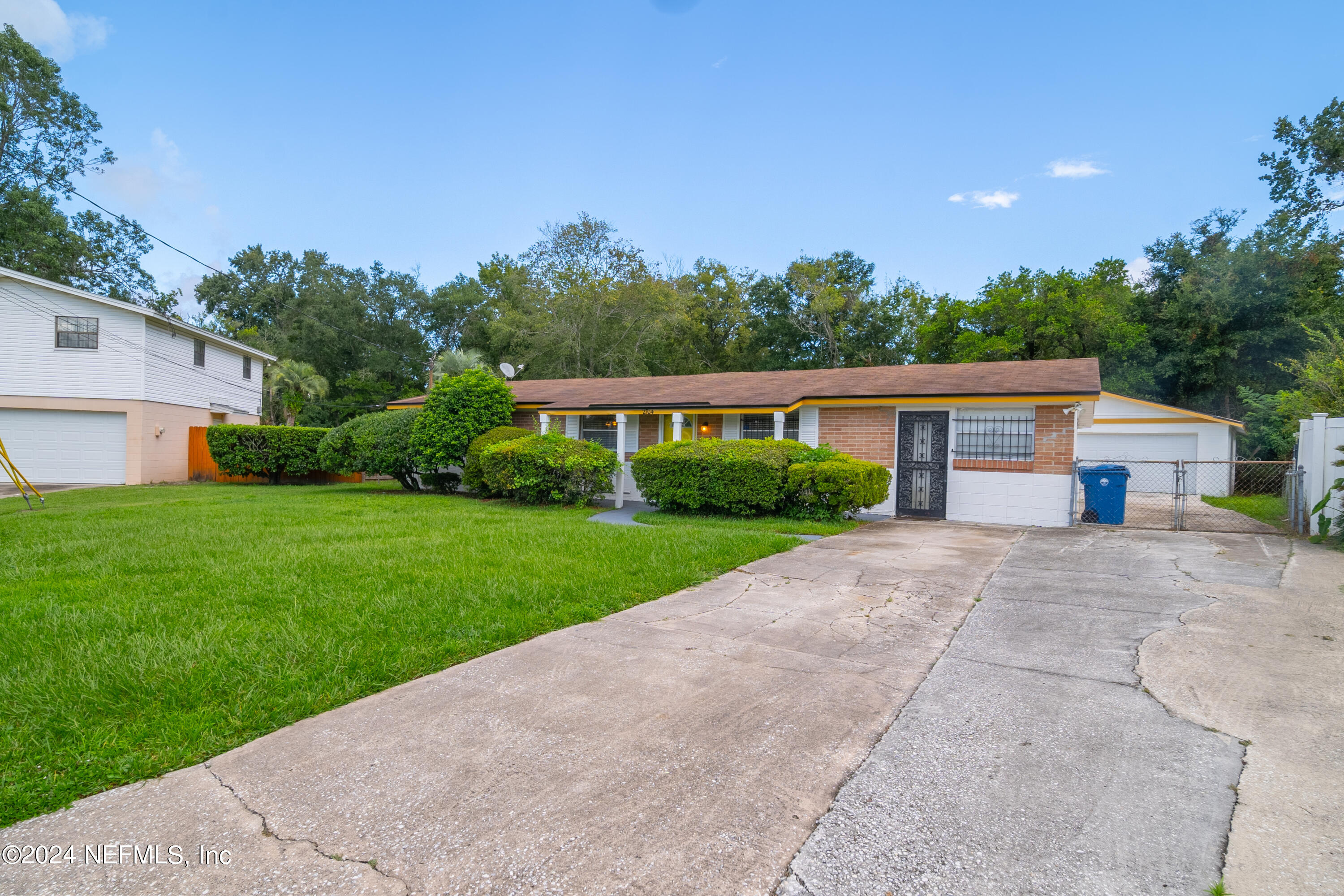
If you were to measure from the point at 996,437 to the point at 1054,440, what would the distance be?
0.91 metres

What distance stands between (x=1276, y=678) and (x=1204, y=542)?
6.56 metres

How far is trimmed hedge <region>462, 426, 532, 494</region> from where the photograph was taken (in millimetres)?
14414

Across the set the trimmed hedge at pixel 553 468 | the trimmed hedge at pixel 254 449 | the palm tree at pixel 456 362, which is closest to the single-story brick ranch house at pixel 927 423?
the trimmed hedge at pixel 553 468

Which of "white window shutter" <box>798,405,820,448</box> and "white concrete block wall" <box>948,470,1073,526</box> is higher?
"white window shutter" <box>798,405,820,448</box>

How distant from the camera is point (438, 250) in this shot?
3169 cm

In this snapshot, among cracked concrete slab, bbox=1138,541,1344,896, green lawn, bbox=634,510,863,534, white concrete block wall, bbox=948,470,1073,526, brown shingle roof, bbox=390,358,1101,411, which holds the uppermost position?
brown shingle roof, bbox=390,358,1101,411

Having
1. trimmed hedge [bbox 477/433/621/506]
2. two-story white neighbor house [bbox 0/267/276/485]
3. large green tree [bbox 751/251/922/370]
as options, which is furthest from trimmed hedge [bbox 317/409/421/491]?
large green tree [bbox 751/251/922/370]

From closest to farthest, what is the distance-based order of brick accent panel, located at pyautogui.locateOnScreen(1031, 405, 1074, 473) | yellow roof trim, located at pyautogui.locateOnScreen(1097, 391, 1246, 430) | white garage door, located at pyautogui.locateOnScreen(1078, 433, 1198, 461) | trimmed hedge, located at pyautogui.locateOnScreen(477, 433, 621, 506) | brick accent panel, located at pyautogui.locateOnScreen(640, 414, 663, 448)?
brick accent panel, located at pyautogui.locateOnScreen(1031, 405, 1074, 473), trimmed hedge, located at pyautogui.locateOnScreen(477, 433, 621, 506), brick accent panel, located at pyautogui.locateOnScreen(640, 414, 663, 448), yellow roof trim, located at pyautogui.locateOnScreen(1097, 391, 1246, 430), white garage door, located at pyautogui.locateOnScreen(1078, 433, 1198, 461)

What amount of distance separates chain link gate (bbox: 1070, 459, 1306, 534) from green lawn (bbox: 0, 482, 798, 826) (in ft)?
24.6

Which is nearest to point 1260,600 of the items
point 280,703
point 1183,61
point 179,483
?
point 280,703

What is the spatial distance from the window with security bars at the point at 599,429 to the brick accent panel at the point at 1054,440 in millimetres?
8812

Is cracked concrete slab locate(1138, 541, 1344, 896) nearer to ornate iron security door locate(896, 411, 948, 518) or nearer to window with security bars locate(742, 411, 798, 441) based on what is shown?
ornate iron security door locate(896, 411, 948, 518)

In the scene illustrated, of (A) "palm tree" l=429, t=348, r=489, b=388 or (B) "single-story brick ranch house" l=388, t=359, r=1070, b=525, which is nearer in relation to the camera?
(B) "single-story brick ranch house" l=388, t=359, r=1070, b=525

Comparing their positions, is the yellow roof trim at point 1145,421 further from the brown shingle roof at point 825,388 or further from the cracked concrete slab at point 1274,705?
the cracked concrete slab at point 1274,705
